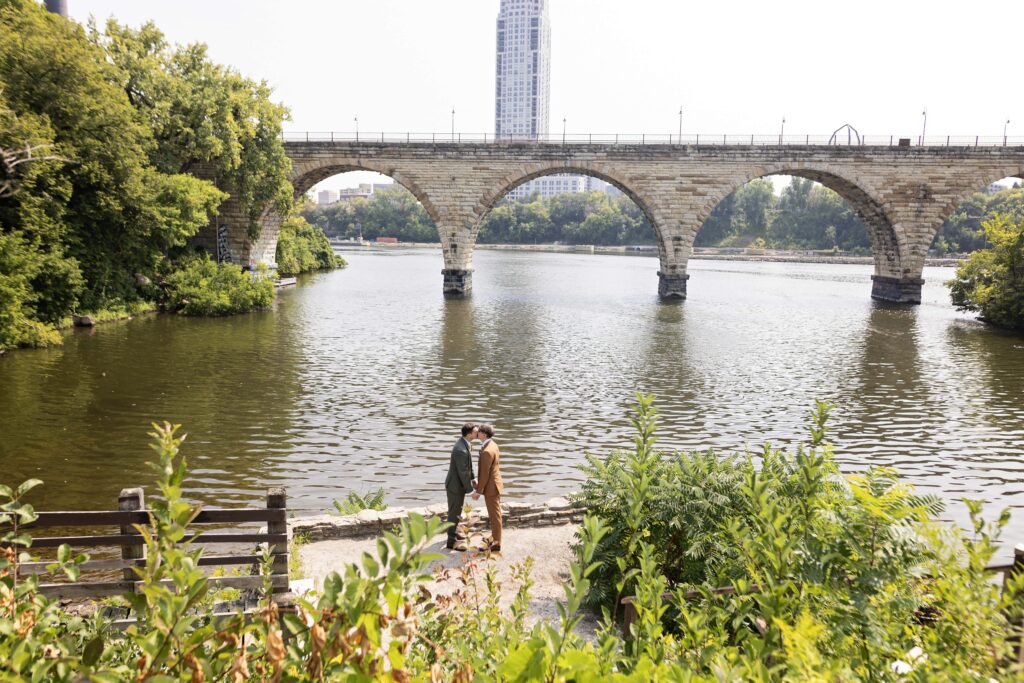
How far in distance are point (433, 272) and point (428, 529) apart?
57.9 meters

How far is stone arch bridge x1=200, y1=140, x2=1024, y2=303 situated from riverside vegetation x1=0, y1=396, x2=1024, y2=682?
32.9 m

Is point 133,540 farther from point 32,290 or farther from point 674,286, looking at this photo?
point 674,286

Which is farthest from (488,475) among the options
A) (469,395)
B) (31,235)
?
(31,235)

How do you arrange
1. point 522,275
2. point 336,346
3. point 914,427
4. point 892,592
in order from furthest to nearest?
1. point 522,275
2. point 336,346
3. point 914,427
4. point 892,592

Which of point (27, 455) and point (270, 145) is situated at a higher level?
point (270, 145)

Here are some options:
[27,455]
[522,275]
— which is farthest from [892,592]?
[522,275]

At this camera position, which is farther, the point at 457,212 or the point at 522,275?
the point at 522,275

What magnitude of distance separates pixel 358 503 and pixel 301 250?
159 feet

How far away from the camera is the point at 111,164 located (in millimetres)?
23484

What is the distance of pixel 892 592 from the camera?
3.55m

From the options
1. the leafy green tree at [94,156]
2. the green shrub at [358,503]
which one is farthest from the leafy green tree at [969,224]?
the green shrub at [358,503]

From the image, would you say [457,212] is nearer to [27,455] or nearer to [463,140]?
[463,140]

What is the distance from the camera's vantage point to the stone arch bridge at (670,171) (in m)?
36.7

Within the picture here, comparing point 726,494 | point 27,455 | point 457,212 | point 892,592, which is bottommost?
point 27,455
